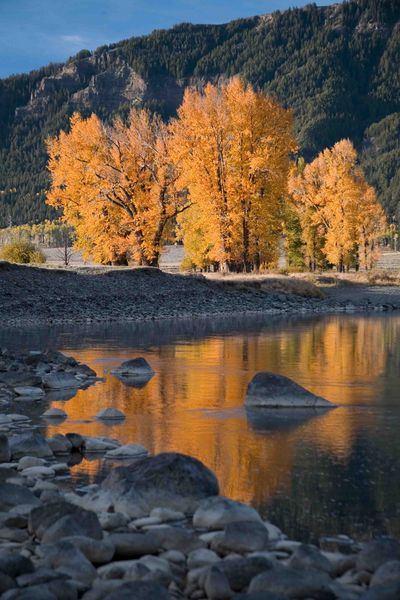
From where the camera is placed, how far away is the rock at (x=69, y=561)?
19.6 feet

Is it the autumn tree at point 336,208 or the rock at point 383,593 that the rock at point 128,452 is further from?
the autumn tree at point 336,208

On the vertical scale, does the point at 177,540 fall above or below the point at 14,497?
below

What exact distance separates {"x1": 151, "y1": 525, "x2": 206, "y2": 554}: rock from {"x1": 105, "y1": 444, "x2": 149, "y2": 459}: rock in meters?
3.19

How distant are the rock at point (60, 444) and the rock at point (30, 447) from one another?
13 cm

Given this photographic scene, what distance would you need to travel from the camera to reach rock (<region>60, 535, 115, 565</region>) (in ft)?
21.1

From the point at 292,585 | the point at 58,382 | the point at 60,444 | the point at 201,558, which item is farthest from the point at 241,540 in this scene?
the point at 58,382

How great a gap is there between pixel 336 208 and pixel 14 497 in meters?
57.1

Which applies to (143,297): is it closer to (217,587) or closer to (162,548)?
(162,548)

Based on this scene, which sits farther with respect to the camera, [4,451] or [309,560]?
[4,451]

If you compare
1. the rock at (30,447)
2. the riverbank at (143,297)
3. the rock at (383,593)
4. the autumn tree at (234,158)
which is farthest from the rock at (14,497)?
the autumn tree at (234,158)

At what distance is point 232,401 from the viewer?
13.9 metres

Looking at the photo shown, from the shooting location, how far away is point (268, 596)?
5.43m

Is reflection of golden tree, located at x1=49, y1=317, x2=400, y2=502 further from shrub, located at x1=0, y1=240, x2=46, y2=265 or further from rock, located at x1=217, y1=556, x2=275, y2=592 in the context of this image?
shrub, located at x1=0, y1=240, x2=46, y2=265

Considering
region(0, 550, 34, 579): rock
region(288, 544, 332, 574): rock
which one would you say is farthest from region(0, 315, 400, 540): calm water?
region(0, 550, 34, 579): rock
